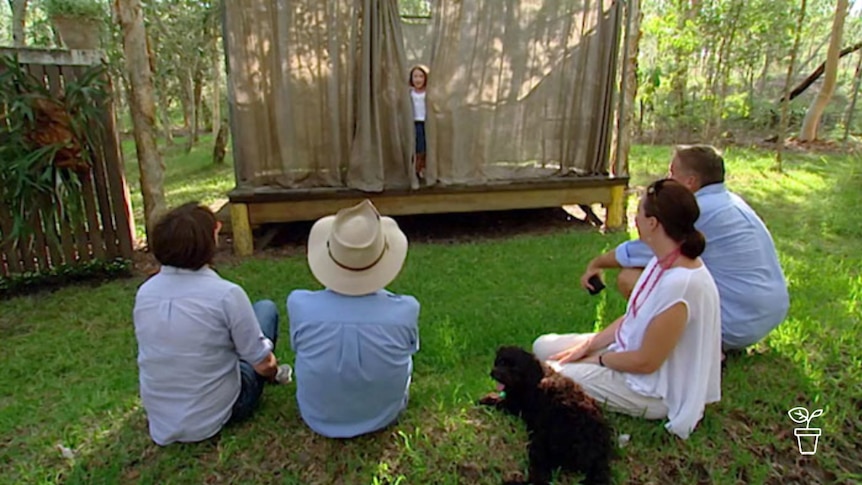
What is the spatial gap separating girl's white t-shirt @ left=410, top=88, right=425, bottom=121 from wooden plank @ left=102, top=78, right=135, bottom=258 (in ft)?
8.02

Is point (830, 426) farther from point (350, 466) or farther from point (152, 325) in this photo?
point (152, 325)

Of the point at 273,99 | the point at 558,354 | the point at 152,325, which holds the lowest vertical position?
the point at 558,354

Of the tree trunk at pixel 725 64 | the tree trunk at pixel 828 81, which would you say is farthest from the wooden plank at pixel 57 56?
the tree trunk at pixel 828 81

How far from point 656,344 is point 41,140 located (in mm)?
3979

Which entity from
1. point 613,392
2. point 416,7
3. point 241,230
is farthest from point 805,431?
point 416,7

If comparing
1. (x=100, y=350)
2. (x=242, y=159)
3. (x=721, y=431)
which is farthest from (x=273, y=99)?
(x=721, y=431)

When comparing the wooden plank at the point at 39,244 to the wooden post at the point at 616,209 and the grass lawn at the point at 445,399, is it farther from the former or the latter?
the wooden post at the point at 616,209

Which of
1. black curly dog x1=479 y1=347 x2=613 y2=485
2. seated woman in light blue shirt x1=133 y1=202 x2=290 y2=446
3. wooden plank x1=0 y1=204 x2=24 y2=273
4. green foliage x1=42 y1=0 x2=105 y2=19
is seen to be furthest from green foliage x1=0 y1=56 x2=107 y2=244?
black curly dog x1=479 y1=347 x2=613 y2=485

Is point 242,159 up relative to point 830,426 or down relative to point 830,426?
up

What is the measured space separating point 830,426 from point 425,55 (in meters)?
4.83

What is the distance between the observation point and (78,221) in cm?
395

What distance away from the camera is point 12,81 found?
140 inches

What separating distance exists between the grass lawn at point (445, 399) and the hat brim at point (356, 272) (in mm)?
623

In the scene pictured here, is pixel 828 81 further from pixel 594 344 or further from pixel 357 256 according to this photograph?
pixel 357 256
